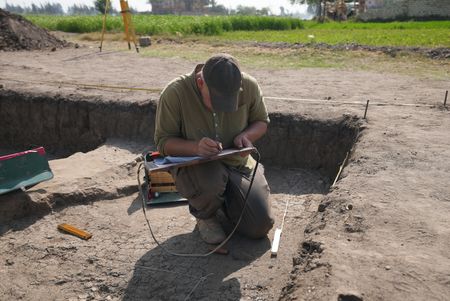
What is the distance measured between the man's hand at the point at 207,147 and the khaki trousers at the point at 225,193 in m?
0.29

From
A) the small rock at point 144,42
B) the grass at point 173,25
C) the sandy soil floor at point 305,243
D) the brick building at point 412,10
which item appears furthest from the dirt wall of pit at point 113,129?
the brick building at point 412,10

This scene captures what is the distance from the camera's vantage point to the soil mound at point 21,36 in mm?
12367

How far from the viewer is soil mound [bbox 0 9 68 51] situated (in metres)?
12.4

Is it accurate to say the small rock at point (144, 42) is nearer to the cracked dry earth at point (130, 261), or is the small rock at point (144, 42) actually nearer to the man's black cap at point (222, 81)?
the cracked dry earth at point (130, 261)

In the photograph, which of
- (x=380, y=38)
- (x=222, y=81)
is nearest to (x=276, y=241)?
(x=222, y=81)

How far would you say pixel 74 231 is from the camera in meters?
3.75

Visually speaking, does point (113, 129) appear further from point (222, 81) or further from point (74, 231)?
point (222, 81)

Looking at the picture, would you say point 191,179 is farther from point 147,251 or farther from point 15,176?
point 15,176

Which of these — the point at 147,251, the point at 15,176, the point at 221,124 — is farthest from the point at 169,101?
the point at 15,176

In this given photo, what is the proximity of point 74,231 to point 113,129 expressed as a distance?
264 cm

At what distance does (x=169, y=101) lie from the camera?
3076mm

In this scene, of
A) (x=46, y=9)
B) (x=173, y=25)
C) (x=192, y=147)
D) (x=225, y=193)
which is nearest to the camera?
(x=192, y=147)

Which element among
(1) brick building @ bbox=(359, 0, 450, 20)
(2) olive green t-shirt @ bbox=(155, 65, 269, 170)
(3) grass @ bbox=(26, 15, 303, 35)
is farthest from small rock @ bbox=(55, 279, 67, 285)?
(1) brick building @ bbox=(359, 0, 450, 20)

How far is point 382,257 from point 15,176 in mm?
3478
